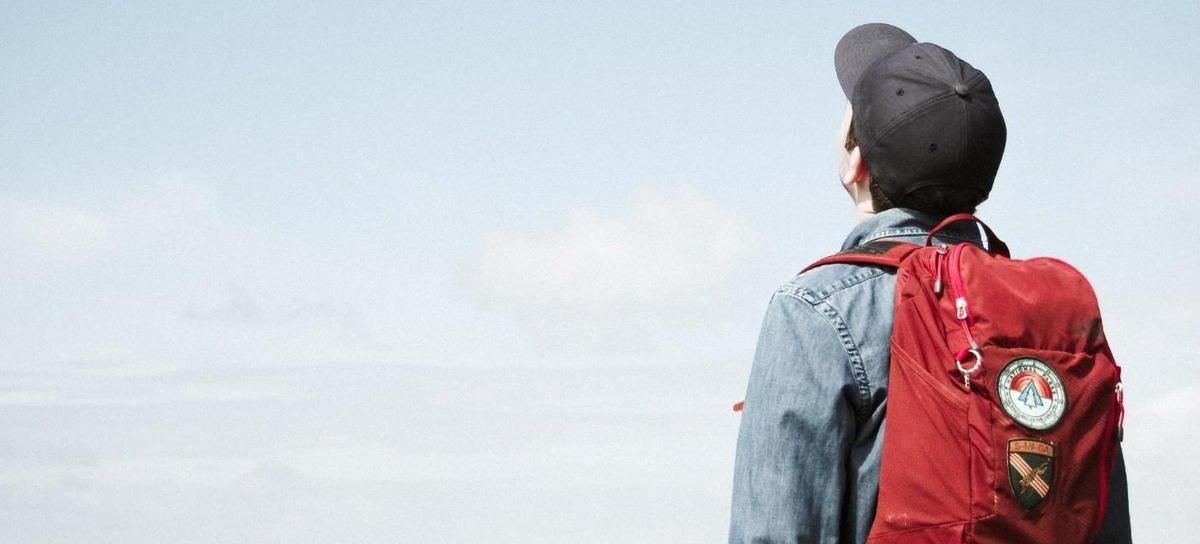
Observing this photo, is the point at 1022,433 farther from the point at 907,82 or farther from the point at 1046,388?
the point at 907,82

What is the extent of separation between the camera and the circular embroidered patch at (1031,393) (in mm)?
3816

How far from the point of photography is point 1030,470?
3801 mm

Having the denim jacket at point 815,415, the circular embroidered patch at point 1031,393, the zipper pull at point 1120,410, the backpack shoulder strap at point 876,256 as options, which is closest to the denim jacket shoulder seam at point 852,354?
the denim jacket at point 815,415

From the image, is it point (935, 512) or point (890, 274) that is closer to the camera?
point (935, 512)

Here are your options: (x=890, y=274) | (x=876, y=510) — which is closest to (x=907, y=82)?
(x=890, y=274)

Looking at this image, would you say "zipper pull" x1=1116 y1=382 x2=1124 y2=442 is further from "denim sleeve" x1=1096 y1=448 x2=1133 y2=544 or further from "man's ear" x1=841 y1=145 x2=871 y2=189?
"man's ear" x1=841 y1=145 x2=871 y2=189

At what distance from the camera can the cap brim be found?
181 inches

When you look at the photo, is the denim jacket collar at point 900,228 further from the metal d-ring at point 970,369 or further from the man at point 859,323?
the metal d-ring at point 970,369

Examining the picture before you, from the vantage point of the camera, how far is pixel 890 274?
4012 mm

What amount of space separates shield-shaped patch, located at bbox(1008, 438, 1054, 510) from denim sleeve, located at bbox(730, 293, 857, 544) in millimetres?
401

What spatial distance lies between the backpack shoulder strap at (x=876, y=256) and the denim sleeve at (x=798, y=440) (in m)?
0.20

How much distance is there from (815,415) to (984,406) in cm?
41

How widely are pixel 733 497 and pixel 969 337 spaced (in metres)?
0.71

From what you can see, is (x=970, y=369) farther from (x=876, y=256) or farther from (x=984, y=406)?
(x=876, y=256)
